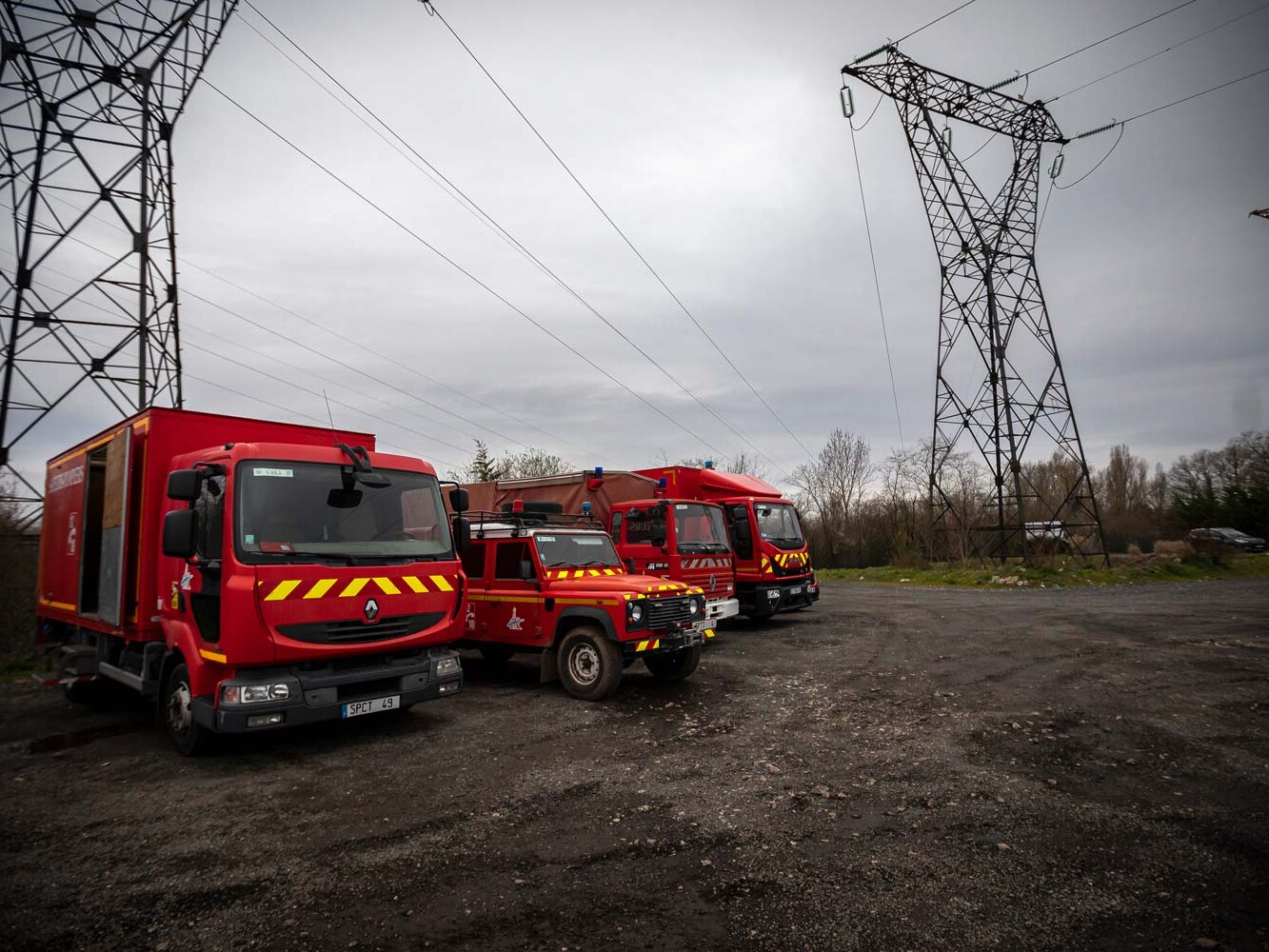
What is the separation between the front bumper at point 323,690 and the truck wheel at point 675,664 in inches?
125

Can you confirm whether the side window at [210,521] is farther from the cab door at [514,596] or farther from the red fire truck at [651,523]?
the red fire truck at [651,523]

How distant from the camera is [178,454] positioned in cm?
678

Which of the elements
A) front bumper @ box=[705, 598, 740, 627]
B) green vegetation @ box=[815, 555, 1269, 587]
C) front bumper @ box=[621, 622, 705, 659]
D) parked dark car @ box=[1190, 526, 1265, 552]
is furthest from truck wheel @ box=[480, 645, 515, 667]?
parked dark car @ box=[1190, 526, 1265, 552]

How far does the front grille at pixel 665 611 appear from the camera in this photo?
8.05 metres

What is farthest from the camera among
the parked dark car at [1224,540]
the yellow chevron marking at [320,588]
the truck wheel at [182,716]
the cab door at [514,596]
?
the parked dark car at [1224,540]

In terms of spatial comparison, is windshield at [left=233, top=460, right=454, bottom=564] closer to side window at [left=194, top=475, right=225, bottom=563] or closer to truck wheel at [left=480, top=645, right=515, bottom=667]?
side window at [left=194, top=475, right=225, bottom=563]

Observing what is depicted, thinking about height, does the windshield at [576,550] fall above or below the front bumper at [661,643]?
above

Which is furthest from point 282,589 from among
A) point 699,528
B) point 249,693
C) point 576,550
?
point 699,528

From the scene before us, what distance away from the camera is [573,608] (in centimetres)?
830

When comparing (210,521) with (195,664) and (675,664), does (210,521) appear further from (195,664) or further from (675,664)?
(675,664)

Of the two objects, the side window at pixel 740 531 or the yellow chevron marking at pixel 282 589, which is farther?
the side window at pixel 740 531

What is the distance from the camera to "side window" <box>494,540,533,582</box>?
9.02 meters

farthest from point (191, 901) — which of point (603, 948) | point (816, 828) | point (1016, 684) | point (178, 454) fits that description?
point (1016, 684)

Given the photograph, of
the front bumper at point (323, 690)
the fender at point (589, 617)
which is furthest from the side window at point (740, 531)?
the front bumper at point (323, 690)
